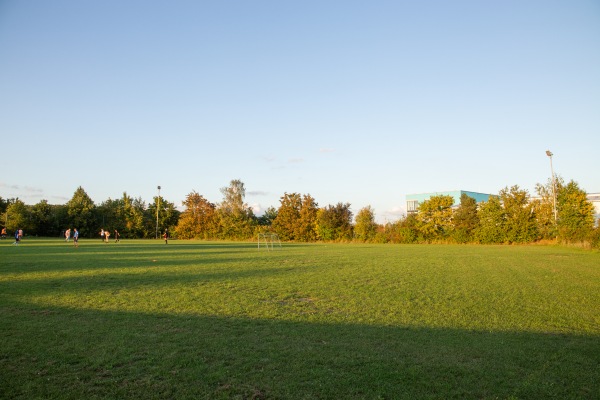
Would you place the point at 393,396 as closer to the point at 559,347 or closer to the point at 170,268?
the point at 559,347

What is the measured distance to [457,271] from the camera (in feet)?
53.3

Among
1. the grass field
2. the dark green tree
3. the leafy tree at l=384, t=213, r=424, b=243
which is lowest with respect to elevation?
the grass field

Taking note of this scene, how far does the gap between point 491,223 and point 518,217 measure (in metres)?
2.74

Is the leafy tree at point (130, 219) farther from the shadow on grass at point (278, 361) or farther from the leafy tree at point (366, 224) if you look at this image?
the shadow on grass at point (278, 361)

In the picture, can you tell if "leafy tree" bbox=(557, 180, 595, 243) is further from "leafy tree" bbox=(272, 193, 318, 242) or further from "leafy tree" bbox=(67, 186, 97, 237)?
"leafy tree" bbox=(67, 186, 97, 237)

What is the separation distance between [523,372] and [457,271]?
1187 cm

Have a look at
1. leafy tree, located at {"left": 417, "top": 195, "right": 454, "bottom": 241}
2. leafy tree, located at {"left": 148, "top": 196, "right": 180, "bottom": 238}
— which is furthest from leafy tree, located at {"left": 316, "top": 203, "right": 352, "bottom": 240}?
leafy tree, located at {"left": 148, "top": 196, "right": 180, "bottom": 238}

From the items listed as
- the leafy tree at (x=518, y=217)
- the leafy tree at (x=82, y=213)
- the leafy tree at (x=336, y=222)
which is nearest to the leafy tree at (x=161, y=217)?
the leafy tree at (x=82, y=213)

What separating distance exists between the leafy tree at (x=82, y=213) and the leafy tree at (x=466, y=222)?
5396 centimetres

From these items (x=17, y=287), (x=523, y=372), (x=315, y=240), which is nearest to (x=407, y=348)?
(x=523, y=372)

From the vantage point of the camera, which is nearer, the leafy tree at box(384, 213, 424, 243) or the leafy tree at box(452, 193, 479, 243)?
the leafy tree at box(452, 193, 479, 243)

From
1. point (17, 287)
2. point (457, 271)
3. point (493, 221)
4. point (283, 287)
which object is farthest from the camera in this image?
point (493, 221)

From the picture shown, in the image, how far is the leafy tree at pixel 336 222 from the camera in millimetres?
52719

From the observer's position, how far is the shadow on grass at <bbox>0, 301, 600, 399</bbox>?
173 inches
